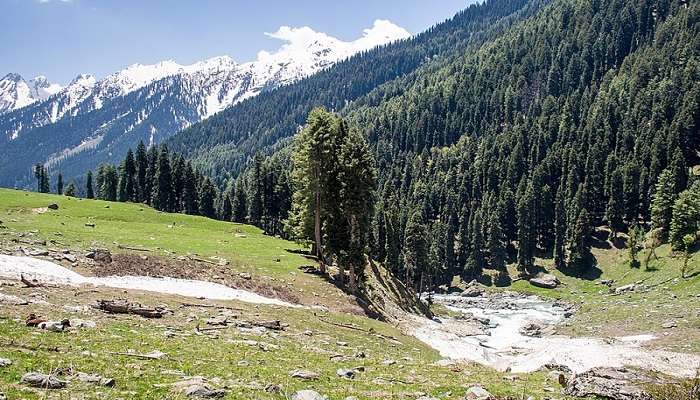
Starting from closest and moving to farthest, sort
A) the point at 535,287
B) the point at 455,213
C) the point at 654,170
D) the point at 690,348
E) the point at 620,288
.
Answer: the point at 690,348 < the point at 620,288 < the point at 535,287 < the point at 654,170 < the point at 455,213

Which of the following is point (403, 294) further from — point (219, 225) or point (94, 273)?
point (94, 273)

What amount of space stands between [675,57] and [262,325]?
21570cm

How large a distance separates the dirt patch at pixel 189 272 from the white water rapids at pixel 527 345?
1411cm

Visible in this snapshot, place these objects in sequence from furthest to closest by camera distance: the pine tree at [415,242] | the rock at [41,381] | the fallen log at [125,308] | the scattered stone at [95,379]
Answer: the pine tree at [415,242]
the fallen log at [125,308]
the scattered stone at [95,379]
the rock at [41,381]

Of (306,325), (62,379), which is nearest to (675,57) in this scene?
(306,325)

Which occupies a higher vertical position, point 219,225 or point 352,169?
point 352,169

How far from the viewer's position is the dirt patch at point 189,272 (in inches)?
1524

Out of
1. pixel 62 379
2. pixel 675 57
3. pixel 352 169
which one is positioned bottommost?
pixel 62 379

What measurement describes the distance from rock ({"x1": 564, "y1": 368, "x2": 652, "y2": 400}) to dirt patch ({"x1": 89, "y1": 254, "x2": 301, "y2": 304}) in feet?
83.6

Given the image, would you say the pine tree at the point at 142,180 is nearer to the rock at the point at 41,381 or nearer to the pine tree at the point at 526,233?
the pine tree at the point at 526,233

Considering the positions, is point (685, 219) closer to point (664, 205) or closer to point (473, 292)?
point (664, 205)

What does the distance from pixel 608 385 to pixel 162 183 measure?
122 meters

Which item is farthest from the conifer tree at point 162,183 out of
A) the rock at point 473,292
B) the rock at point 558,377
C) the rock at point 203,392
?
the rock at point 203,392

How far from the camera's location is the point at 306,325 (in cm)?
3375
